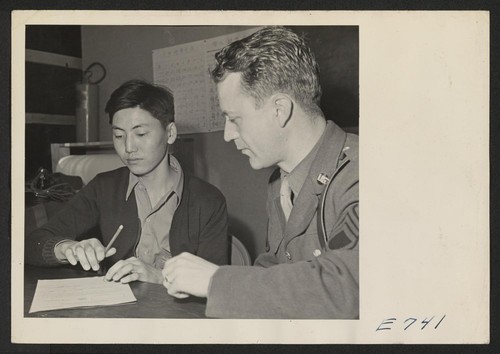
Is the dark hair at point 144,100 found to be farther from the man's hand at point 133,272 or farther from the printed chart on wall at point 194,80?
the man's hand at point 133,272

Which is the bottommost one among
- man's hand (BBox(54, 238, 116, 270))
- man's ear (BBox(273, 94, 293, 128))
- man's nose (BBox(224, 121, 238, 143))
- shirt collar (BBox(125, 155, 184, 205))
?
man's hand (BBox(54, 238, 116, 270))

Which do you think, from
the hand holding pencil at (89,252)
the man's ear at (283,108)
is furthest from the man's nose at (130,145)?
the man's ear at (283,108)

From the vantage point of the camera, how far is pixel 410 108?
890 millimetres

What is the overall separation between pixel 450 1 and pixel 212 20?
15.7 inches

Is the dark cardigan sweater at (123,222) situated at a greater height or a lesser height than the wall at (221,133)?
lesser

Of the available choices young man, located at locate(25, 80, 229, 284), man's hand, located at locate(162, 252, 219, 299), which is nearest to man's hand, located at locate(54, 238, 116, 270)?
young man, located at locate(25, 80, 229, 284)

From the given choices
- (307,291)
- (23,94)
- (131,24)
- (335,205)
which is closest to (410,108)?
(335,205)

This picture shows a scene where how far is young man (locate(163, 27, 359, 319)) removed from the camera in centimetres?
85

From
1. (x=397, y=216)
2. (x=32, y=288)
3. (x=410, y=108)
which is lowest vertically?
(x=32, y=288)

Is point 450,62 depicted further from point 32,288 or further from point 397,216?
point 32,288

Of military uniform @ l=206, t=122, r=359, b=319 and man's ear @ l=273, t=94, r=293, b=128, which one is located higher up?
man's ear @ l=273, t=94, r=293, b=128

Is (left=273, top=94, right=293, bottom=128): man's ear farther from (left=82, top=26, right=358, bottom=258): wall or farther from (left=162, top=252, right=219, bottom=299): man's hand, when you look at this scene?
(left=162, top=252, right=219, bottom=299): man's hand

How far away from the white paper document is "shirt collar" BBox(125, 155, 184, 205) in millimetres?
170

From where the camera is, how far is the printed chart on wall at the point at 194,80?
0.88m
